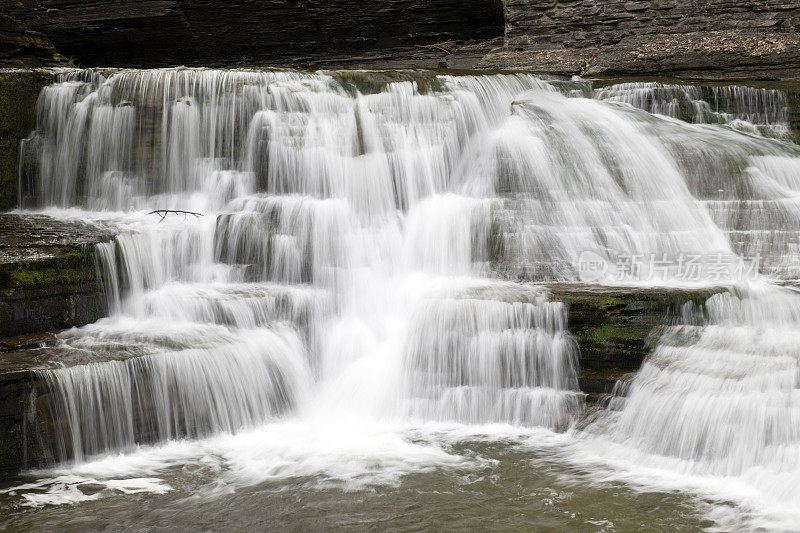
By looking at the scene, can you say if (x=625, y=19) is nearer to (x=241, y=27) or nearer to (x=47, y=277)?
(x=241, y=27)

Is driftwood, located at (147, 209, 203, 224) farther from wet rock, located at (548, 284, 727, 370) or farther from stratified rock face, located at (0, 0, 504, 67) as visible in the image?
stratified rock face, located at (0, 0, 504, 67)

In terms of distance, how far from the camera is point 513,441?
16.1 feet

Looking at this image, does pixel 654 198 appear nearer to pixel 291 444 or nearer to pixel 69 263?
pixel 291 444

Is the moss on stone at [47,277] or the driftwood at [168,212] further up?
the driftwood at [168,212]

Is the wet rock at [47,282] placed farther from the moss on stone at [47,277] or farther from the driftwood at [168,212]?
the driftwood at [168,212]

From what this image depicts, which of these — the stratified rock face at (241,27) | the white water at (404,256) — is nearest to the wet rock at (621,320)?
the white water at (404,256)

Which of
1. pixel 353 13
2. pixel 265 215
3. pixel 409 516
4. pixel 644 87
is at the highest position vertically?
pixel 353 13

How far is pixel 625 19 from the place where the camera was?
11.3 metres

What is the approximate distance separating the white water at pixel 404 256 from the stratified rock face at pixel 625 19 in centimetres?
267

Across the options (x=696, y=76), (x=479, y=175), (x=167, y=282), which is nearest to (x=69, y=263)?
(x=167, y=282)

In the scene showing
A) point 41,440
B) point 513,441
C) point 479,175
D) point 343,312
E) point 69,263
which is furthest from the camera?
point 479,175

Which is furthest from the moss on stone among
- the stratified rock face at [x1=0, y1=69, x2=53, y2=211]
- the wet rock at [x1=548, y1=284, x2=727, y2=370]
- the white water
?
the wet rock at [x1=548, y1=284, x2=727, y2=370]

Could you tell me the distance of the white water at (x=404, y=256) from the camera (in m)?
4.75

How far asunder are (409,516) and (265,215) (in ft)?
12.1
